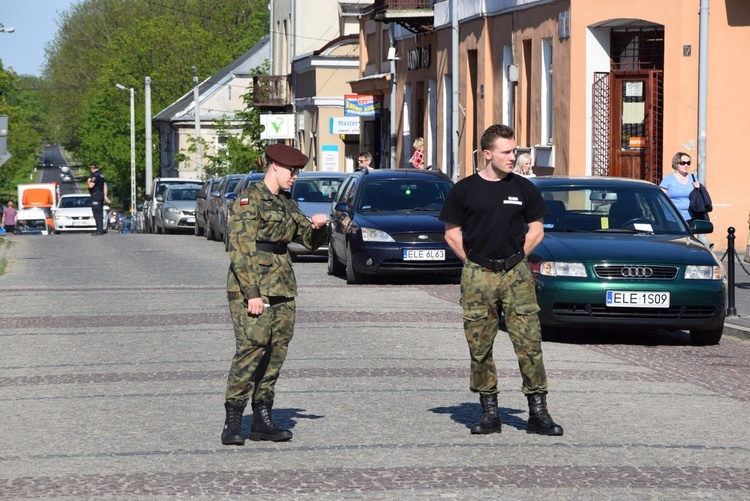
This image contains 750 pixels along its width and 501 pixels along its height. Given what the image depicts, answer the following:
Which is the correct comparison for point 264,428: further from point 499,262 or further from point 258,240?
point 499,262

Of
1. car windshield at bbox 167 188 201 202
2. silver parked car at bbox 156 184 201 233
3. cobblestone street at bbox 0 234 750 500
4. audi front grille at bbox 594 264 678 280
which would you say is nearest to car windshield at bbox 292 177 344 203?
cobblestone street at bbox 0 234 750 500

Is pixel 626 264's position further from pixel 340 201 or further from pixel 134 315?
pixel 340 201

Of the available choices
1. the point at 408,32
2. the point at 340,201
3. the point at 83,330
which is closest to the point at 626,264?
the point at 83,330

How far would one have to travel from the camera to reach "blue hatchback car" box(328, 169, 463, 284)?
65.1ft

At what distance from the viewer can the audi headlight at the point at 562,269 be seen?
520 inches

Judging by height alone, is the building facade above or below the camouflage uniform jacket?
above

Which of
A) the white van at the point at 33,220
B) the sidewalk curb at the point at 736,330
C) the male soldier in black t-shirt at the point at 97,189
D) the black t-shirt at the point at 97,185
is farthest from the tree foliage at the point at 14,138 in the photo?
the sidewalk curb at the point at 736,330

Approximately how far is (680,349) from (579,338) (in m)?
A: 1.08

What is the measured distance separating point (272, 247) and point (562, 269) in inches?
217

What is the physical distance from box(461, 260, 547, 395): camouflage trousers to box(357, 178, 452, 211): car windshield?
1238 cm

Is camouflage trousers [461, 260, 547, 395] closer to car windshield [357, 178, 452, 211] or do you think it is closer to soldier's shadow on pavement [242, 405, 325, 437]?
soldier's shadow on pavement [242, 405, 325, 437]

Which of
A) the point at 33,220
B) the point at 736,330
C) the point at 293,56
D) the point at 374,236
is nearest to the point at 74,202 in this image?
the point at 293,56

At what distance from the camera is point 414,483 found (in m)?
7.16

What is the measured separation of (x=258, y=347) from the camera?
8.13m
